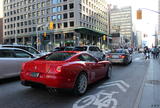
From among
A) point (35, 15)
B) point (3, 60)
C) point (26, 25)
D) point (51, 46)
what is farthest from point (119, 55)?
point (26, 25)

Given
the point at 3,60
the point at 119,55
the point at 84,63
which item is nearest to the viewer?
the point at 84,63

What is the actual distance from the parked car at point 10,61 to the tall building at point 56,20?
37.4 m

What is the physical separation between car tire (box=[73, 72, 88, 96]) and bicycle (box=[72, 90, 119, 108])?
0.95 ft

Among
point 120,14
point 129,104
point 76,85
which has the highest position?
point 120,14

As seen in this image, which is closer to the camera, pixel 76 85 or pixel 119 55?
pixel 76 85

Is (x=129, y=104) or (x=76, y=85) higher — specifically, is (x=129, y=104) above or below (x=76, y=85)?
below

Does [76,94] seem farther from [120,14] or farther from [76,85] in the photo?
[120,14]

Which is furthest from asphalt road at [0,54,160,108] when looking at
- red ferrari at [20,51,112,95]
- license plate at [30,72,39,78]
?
license plate at [30,72,39,78]

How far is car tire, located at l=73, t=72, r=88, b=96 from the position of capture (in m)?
4.86

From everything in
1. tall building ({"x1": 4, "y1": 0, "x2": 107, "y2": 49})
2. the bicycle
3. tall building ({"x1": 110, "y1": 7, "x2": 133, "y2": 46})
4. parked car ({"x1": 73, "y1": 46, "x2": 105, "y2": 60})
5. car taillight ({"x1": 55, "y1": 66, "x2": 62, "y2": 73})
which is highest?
tall building ({"x1": 110, "y1": 7, "x2": 133, "y2": 46})

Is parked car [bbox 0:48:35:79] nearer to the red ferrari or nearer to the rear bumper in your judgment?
the red ferrari

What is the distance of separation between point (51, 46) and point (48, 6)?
49.6ft

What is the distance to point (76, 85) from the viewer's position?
4.86 metres

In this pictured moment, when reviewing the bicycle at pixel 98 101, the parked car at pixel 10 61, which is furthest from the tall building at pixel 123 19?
the bicycle at pixel 98 101
